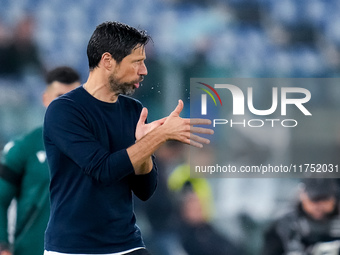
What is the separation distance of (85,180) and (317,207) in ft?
10.7

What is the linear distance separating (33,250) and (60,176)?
1.33 meters

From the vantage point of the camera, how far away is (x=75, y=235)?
6.77ft

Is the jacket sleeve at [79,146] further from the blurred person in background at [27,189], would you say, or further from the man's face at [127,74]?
the blurred person in background at [27,189]

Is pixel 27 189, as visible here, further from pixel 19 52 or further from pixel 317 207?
pixel 317 207

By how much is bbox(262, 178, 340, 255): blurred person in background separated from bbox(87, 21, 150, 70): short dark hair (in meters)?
2.98

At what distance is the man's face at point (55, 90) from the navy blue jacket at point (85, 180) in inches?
49.0

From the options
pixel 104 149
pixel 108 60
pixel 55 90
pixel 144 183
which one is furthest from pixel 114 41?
pixel 55 90

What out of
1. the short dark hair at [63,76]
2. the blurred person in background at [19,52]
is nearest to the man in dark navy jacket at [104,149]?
the short dark hair at [63,76]

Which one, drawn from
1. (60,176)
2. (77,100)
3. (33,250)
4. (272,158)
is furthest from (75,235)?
(272,158)

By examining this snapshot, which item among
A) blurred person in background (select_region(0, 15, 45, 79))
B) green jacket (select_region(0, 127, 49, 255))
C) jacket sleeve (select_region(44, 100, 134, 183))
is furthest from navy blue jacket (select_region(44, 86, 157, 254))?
blurred person in background (select_region(0, 15, 45, 79))

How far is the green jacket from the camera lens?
10.5ft

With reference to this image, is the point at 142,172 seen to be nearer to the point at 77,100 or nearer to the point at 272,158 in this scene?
the point at 77,100

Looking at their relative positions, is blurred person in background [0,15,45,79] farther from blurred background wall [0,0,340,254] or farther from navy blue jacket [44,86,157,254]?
navy blue jacket [44,86,157,254]

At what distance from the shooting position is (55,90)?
11.1ft
